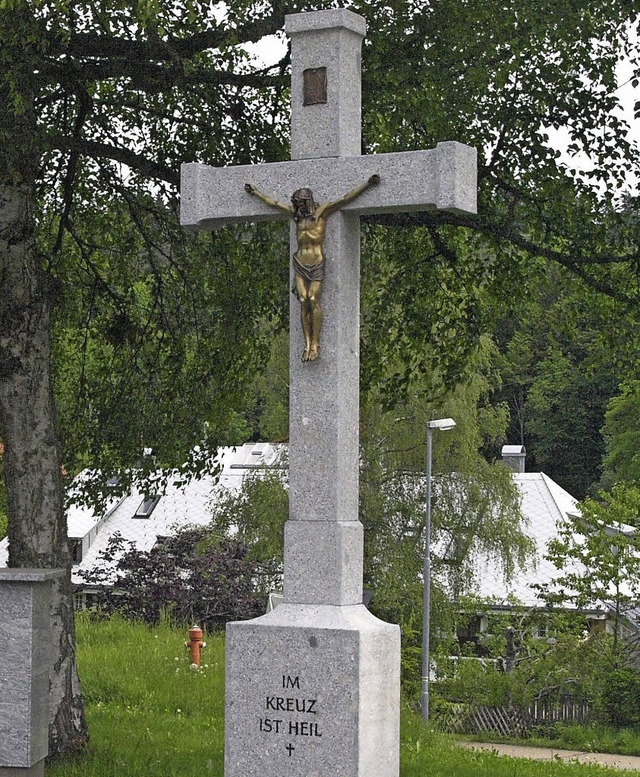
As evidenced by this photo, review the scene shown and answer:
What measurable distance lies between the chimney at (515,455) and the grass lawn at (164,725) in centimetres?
3139

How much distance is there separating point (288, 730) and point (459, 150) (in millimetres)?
2884

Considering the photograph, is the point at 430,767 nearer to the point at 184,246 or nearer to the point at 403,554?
the point at 184,246

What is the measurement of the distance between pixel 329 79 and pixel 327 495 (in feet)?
6.90

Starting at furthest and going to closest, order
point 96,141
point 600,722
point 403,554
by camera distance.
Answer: point 403,554, point 600,722, point 96,141

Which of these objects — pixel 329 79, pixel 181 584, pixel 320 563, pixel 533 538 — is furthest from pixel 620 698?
pixel 329 79

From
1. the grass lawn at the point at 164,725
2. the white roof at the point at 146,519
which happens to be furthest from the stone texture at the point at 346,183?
the white roof at the point at 146,519

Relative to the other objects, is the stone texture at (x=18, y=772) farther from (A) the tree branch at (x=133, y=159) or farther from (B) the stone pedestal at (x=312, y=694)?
(A) the tree branch at (x=133, y=159)

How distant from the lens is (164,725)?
38.0 feet

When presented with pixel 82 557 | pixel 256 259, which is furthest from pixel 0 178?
pixel 82 557

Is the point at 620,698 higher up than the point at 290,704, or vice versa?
the point at 290,704

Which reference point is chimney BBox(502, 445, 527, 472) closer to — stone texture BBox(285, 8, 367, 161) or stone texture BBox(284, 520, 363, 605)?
stone texture BBox(285, 8, 367, 161)

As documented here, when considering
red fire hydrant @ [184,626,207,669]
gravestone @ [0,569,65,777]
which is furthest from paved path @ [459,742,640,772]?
gravestone @ [0,569,65,777]

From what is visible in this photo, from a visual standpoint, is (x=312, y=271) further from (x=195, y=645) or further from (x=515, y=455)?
(x=515, y=455)

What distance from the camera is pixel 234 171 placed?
23.9 feet
